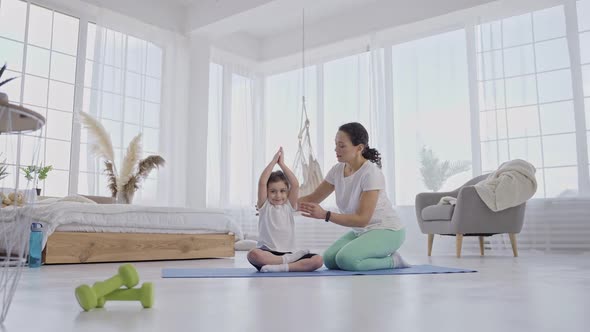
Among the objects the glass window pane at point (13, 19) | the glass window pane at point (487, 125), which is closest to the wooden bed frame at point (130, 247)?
the glass window pane at point (13, 19)

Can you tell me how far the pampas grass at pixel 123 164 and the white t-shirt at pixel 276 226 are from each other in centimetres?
283

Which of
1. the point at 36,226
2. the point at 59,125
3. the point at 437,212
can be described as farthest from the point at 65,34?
the point at 437,212

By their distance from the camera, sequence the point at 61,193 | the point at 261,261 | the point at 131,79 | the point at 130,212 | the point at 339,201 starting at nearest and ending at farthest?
the point at 261,261
the point at 339,201
the point at 130,212
the point at 61,193
the point at 131,79

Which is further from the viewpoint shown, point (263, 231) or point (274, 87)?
point (274, 87)

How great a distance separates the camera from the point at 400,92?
245 inches

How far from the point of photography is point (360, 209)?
2.58 meters

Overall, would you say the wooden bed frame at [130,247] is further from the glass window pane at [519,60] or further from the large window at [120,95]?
the glass window pane at [519,60]

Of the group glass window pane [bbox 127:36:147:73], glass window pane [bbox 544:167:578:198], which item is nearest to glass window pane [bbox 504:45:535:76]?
glass window pane [bbox 544:167:578:198]

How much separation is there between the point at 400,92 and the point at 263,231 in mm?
4057

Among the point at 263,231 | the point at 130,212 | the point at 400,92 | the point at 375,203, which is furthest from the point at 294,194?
the point at 400,92

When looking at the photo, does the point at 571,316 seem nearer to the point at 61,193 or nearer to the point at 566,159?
the point at 566,159

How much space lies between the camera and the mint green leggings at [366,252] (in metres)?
2.56

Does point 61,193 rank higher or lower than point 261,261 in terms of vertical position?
higher

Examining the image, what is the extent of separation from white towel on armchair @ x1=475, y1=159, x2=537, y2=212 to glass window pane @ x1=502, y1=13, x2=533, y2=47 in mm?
1650
